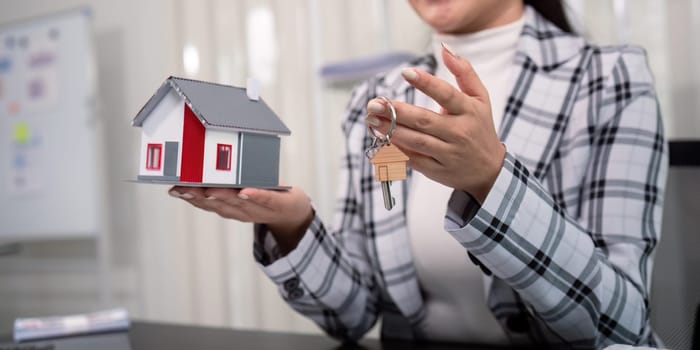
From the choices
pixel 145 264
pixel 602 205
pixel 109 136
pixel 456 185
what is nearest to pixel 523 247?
pixel 456 185

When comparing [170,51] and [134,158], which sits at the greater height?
[170,51]

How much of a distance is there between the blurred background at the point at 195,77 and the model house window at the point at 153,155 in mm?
830

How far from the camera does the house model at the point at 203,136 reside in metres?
0.69

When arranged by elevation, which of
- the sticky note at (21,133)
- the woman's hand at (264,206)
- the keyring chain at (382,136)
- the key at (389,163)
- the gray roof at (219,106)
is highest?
the sticky note at (21,133)

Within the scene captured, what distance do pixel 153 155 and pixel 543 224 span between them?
1.38 feet

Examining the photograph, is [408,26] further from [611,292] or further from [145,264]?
[145,264]

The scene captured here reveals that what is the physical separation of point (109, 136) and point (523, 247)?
199 cm

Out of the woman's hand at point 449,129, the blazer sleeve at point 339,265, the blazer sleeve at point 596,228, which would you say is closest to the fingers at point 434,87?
the woman's hand at point 449,129

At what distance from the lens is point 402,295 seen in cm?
97

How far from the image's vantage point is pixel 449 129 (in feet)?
1.77

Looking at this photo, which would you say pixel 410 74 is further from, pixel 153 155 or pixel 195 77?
pixel 195 77

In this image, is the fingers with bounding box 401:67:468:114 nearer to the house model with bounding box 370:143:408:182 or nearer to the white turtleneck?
the house model with bounding box 370:143:408:182

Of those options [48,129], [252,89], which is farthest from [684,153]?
[48,129]

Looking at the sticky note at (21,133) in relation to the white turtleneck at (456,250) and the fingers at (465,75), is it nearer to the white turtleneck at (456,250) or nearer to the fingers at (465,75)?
the white turtleneck at (456,250)
